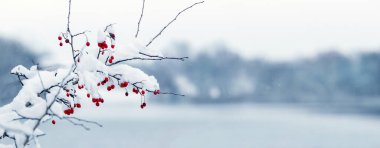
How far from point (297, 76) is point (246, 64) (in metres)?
9.18

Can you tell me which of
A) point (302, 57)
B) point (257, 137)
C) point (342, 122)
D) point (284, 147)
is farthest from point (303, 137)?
point (302, 57)

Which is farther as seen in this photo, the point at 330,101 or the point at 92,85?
the point at 330,101

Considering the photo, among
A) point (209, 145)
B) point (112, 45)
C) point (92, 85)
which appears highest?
point (112, 45)

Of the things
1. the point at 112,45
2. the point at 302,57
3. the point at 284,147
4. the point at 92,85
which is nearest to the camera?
the point at 92,85

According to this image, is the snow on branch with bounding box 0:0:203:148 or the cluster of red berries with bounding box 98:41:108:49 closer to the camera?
the snow on branch with bounding box 0:0:203:148

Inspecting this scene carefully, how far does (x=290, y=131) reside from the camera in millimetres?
30156

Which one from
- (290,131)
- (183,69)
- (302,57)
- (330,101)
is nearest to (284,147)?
(290,131)

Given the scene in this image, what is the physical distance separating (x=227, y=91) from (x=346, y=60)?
19514 mm

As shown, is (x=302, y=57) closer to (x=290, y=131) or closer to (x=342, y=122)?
(x=342, y=122)

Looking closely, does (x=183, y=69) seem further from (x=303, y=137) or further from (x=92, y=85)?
(x=92, y=85)

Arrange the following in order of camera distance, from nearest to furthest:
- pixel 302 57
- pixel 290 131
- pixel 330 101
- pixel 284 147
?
pixel 284 147, pixel 290 131, pixel 330 101, pixel 302 57

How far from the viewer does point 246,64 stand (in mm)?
87312

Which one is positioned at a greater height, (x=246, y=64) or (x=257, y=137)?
(x=246, y=64)

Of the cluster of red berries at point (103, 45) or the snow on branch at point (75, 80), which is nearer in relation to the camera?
the snow on branch at point (75, 80)
